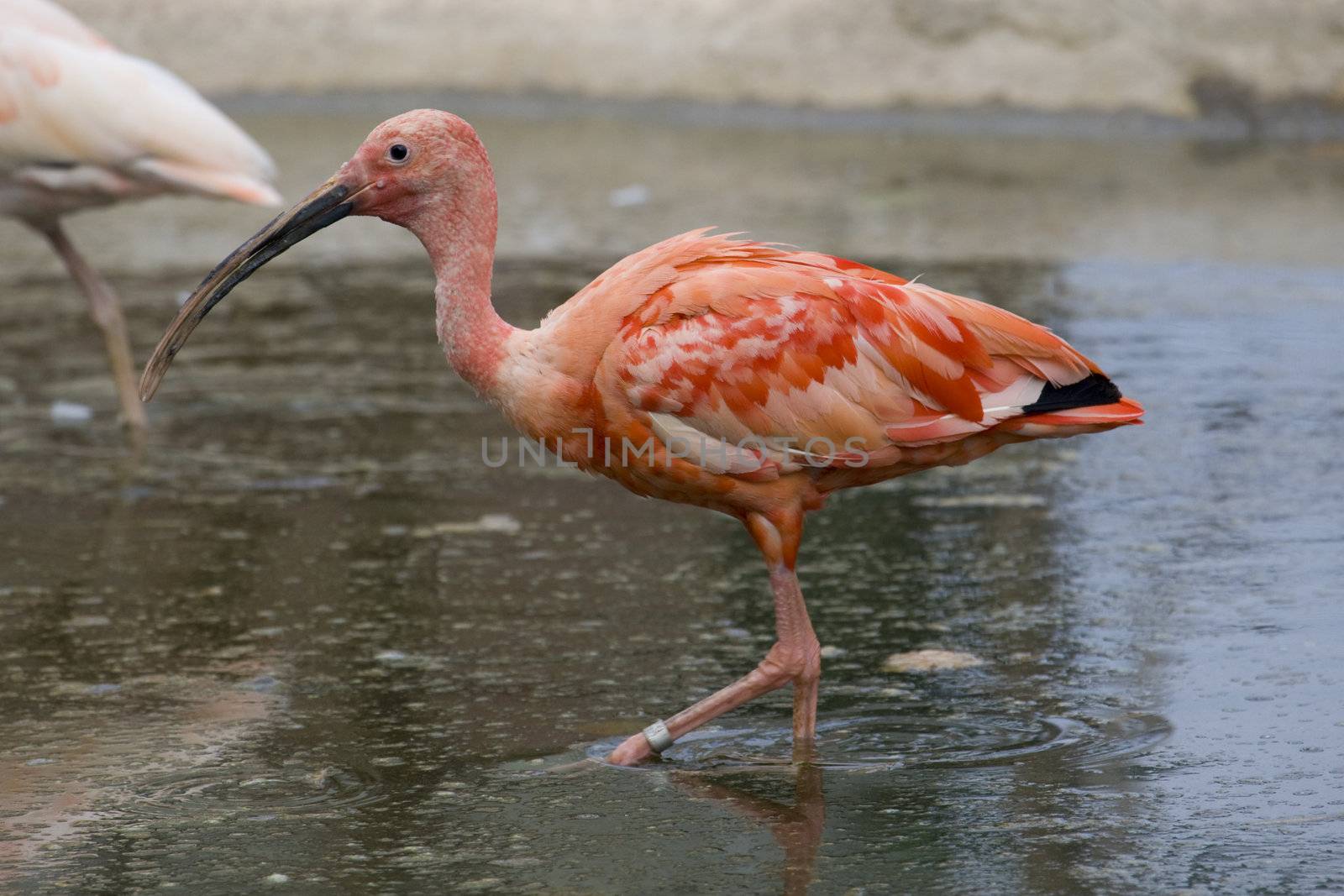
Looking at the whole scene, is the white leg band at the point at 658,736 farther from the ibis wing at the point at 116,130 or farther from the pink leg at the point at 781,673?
the ibis wing at the point at 116,130

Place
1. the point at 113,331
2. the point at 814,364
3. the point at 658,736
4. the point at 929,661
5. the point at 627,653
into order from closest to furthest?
the point at 658,736, the point at 814,364, the point at 929,661, the point at 627,653, the point at 113,331

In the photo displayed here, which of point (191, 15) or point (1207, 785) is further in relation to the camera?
point (191, 15)

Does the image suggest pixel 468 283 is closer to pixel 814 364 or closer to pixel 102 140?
pixel 814 364

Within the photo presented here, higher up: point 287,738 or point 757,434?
point 757,434

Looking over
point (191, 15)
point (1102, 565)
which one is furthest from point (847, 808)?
point (191, 15)

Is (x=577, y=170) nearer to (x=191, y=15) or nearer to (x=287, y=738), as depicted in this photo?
(x=191, y=15)

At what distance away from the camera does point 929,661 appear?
5098mm

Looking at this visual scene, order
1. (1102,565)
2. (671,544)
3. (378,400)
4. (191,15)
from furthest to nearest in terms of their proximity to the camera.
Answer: (191,15) < (378,400) < (671,544) < (1102,565)

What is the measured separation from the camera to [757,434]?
15.0 ft

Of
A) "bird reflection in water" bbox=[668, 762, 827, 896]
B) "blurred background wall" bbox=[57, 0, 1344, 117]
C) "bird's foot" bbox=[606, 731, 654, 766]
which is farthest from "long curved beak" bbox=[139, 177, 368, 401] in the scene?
"blurred background wall" bbox=[57, 0, 1344, 117]

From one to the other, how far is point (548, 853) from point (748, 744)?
33.3 inches

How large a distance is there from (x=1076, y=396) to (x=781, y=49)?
10217 mm

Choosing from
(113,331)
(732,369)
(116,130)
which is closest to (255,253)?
(732,369)

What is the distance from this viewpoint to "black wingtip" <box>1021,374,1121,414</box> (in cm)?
467
